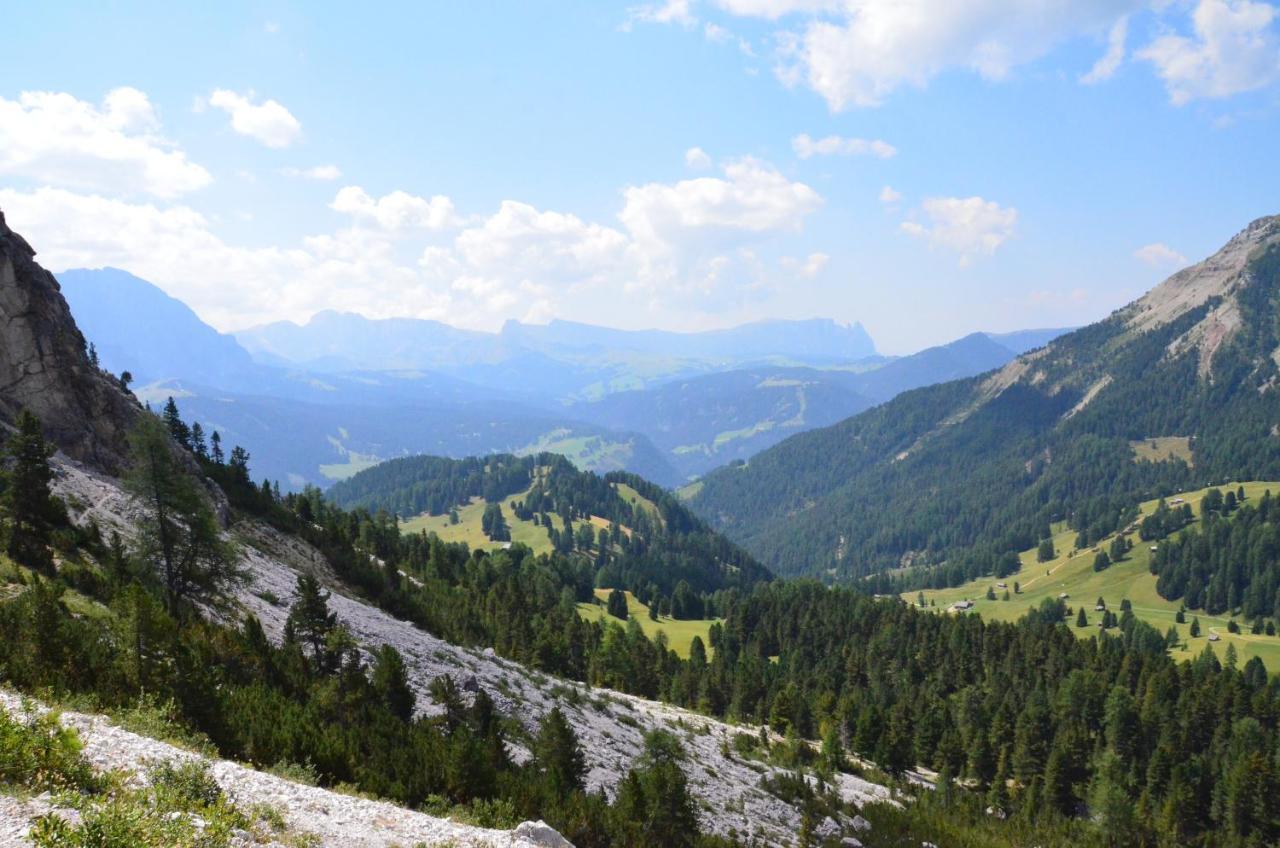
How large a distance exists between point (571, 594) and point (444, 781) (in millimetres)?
138454

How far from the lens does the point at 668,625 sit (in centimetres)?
18162

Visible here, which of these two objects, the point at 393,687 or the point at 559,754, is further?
the point at 559,754

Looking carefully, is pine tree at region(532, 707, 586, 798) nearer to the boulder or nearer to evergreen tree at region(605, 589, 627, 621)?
the boulder

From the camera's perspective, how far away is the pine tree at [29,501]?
3666cm

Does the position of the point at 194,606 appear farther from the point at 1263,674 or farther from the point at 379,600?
the point at 1263,674

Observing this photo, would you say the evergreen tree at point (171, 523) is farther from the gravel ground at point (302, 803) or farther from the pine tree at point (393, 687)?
the gravel ground at point (302, 803)

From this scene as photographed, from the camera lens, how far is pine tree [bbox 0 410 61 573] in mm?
36656

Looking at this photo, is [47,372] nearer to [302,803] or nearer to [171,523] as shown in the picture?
[171,523]

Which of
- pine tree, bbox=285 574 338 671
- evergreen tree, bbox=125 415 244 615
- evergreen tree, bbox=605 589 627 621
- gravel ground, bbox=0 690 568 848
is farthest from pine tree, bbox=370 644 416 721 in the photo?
evergreen tree, bbox=605 589 627 621

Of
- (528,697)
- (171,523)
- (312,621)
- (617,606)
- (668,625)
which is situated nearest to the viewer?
(171,523)

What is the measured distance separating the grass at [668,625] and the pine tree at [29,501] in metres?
121

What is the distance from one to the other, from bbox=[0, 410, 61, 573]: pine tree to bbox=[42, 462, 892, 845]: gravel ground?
404 cm

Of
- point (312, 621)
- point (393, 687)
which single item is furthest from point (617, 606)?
point (312, 621)

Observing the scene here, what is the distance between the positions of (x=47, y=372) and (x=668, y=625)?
14728cm
